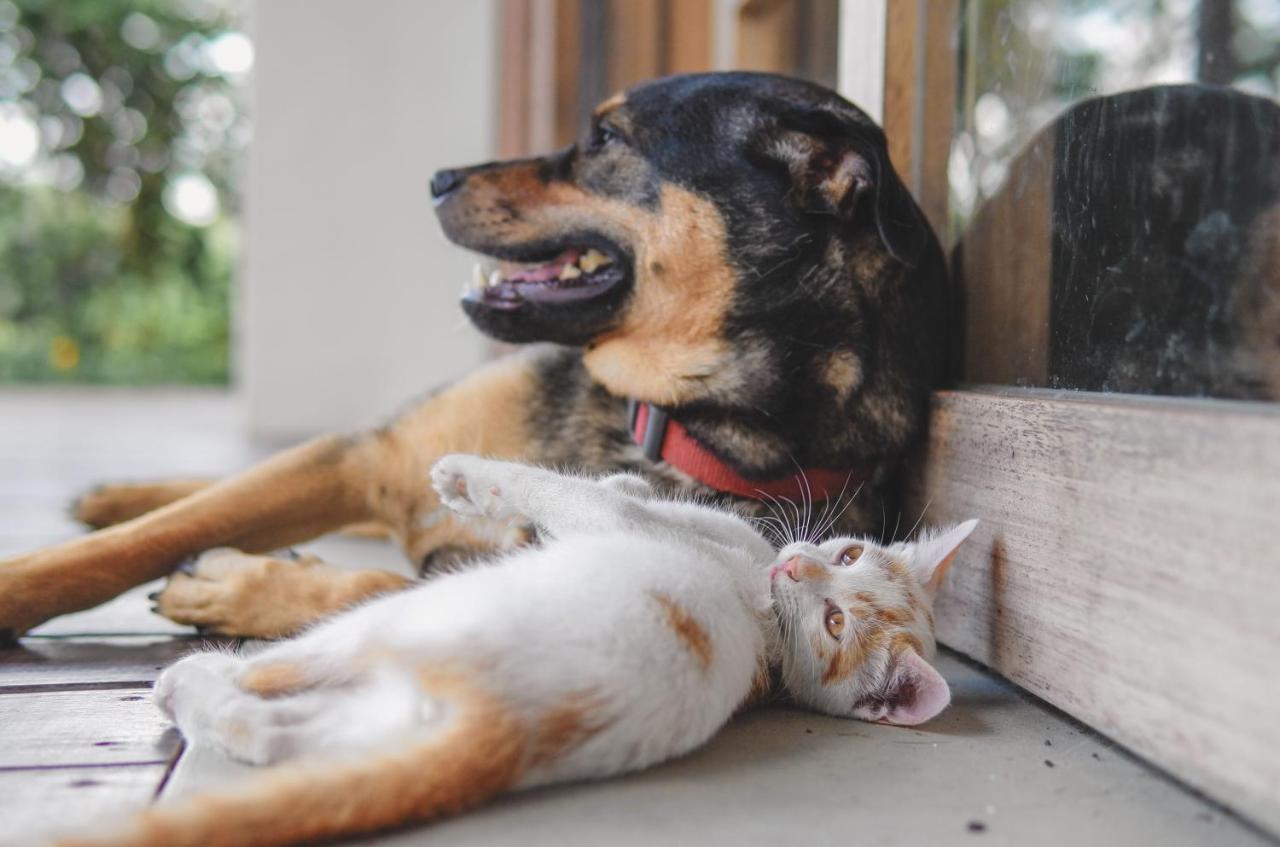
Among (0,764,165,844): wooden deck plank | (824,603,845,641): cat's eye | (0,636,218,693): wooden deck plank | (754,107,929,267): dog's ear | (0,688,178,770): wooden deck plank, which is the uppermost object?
(754,107,929,267): dog's ear

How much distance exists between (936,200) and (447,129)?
4.35 meters

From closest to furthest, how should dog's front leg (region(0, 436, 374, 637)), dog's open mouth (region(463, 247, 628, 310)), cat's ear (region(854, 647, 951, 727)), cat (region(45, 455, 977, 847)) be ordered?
cat (region(45, 455, 977, 847)), cat's ear (region(854, 647, 951, 727)), dog's front leg (region(0, 436, 374, 637)), dog's open mouth (region(463, 247, 628, 310))

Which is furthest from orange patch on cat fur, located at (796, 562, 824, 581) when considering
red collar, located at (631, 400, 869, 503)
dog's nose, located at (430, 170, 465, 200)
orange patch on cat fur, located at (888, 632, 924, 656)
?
dog's nose, located at (430, 170, 465, 200)

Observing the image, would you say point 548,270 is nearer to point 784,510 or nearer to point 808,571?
point 784,510

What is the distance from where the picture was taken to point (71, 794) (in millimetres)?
1197

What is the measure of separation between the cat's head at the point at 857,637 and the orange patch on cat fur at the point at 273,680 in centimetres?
63

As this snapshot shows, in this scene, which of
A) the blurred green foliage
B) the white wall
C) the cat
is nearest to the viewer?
the cat

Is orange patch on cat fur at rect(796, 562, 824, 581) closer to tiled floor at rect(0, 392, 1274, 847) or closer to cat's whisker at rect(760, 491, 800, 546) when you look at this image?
tiled floor at rect(0, 392, 1274, 847)

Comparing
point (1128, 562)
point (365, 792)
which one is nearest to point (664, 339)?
point (1128, 562)

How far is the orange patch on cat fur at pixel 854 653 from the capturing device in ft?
5.02

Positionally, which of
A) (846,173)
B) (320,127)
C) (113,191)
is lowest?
(846,173)

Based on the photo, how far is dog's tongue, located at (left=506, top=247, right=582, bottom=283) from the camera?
2145 millimetres

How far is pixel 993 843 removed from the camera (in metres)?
1.14

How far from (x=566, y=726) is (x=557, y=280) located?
3.76 feet
